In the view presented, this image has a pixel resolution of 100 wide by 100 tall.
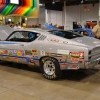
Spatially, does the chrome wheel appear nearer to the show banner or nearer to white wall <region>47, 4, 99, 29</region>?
the show banner

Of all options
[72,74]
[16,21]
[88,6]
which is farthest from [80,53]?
[88,6]

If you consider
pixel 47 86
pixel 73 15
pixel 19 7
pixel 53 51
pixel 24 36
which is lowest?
pixel 47 86

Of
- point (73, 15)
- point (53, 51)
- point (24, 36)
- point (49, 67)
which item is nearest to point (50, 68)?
point (49, 67)

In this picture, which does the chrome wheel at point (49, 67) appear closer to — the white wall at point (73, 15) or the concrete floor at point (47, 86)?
the concrete floor at point (47, 86)

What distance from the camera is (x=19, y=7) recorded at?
39.0 feet

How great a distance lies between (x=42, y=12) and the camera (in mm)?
28328

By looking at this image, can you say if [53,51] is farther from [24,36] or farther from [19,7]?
[19,7]

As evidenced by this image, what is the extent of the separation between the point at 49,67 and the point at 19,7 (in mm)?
7553

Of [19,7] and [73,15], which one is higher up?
[73,15]

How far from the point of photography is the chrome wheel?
209 inches

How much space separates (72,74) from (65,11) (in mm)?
23813

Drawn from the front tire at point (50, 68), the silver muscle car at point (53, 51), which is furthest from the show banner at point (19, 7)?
the front tire at point (50, 68)

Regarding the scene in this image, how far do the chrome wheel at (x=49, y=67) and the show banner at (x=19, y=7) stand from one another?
6.73m

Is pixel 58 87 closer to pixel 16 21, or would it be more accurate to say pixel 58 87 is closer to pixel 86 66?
pixel 86 66
